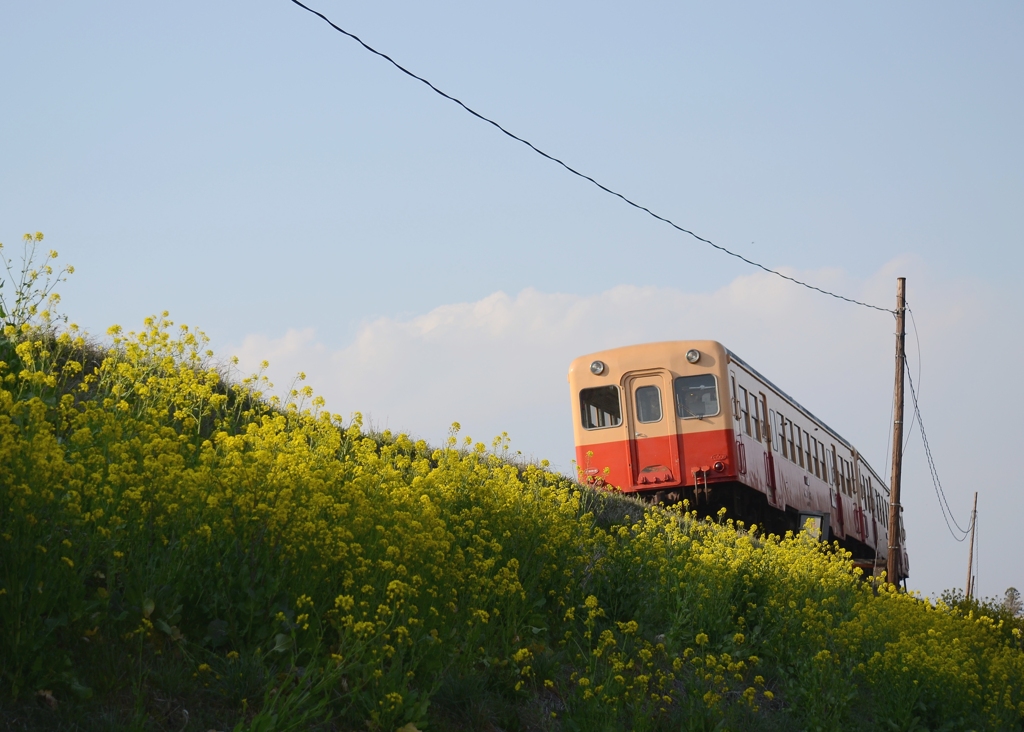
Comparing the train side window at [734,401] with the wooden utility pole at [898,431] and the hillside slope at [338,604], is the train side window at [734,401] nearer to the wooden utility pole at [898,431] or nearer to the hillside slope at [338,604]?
the wooden utility pole at [898,431]

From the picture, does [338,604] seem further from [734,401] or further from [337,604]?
[734,401]

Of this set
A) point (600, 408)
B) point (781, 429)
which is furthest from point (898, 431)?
point (600, 408)

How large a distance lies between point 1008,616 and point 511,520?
12.4 metres

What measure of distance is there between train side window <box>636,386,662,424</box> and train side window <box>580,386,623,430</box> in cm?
34

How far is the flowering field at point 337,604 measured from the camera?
3.72 m

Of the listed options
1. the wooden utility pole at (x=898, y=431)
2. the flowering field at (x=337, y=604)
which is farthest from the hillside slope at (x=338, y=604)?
the wooden utility pole at (x=898, y=431)

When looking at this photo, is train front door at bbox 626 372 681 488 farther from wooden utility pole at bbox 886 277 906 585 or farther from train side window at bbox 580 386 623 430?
wooden utility pole at bbox 886 277 906 585

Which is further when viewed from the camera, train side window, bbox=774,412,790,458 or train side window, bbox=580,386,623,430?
train side window, bbox=774,412,790,458

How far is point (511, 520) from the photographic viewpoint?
632cm

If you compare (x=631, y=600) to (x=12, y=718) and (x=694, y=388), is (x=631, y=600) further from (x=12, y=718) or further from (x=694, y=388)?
(x=694, y=388)

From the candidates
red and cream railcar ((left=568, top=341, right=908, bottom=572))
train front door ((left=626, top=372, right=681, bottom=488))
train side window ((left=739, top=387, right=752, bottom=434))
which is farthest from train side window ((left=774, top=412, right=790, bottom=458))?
train front door ((left=626, top=372, right=681, bottom=488))

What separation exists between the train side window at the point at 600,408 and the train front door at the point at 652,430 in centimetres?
25

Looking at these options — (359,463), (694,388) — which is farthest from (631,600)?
(694,388)

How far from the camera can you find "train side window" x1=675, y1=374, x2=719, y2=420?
15406 millimetres
